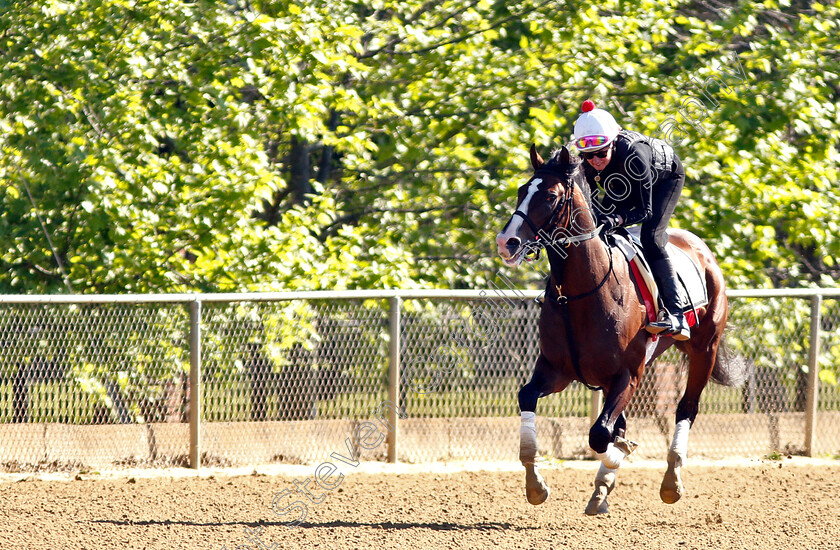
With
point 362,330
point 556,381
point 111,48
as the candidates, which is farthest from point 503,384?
point 111,48

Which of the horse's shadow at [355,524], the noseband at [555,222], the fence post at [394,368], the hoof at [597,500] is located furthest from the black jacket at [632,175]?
the fence post at [394,368]

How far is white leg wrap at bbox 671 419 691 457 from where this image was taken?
7363mm

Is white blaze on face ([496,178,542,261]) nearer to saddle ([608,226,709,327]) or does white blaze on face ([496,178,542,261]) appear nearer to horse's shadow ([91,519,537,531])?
saddle ([608,226,709,327])

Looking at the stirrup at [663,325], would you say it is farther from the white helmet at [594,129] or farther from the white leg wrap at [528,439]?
the white helmet at [594,129]

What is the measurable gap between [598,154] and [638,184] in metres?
0.37

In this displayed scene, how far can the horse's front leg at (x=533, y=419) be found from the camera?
6.49 metres

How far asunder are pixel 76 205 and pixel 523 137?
472 centimetres

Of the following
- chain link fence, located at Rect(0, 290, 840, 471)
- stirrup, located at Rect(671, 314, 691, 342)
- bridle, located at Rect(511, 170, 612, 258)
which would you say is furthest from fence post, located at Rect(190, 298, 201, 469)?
stirrup, located at Rect(671, 314, 691, 342)

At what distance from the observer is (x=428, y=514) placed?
7.58m

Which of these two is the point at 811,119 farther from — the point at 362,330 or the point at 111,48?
the point at 111,48

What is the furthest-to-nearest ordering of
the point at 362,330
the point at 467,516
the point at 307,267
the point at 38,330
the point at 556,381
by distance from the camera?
the point at 307,267 < the point at 362,330 < the point at 38,330 < the point at 467,516 < the point at 556,381

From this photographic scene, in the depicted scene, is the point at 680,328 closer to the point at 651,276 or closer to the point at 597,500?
the point at 651,276

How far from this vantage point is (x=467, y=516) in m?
7.55

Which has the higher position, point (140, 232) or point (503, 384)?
point (140, 232)
